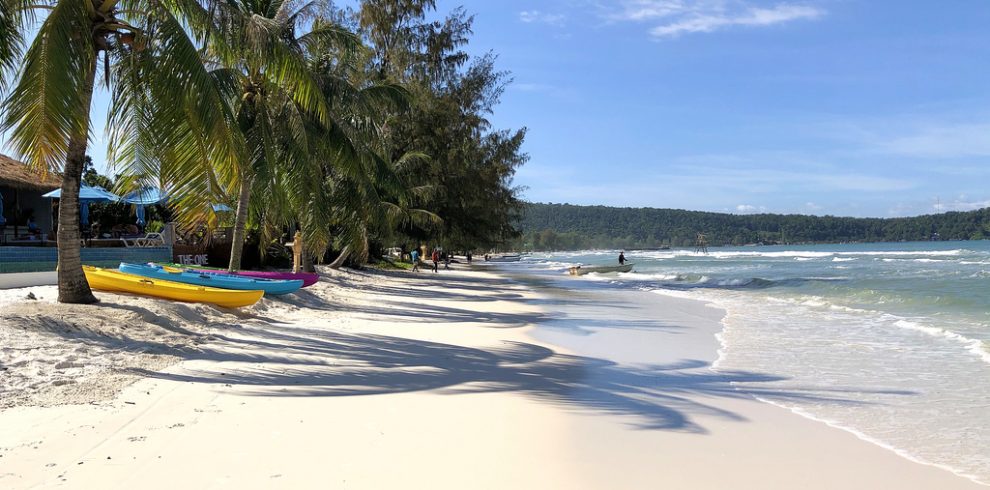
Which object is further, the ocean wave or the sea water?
the ocean wave

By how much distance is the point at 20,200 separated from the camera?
2000cm

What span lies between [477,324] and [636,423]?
7.42 meters

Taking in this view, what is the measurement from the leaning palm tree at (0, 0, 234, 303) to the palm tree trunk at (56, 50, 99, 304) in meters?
0.01

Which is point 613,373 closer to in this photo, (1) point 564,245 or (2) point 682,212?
(1) point 564,245

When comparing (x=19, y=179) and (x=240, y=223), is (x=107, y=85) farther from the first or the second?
(x=19, y=179)

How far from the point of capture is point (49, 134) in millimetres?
6355

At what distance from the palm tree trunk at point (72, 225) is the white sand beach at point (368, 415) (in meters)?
0.36

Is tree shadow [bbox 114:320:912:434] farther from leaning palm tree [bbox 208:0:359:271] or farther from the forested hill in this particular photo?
the forested hill

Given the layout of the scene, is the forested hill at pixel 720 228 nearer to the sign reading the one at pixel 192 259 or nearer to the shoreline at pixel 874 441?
the sign reading the one at pixel 192 259

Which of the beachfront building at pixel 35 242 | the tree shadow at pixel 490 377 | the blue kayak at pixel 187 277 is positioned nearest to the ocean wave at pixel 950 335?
the tree shadow at pixel 490 377

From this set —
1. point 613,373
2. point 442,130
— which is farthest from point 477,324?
point 442,130

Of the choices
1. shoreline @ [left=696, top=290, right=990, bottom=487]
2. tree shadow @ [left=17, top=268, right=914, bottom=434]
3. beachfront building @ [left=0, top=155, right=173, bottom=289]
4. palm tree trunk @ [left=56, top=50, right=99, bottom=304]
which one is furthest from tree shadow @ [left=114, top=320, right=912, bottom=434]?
beachfront building @ [left=0, top=155, right=173, bottom=289]

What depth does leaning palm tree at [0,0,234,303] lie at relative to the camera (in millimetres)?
6465

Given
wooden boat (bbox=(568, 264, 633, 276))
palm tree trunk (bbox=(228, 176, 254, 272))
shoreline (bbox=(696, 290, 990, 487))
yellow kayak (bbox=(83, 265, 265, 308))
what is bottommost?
shoreline (bbox=(696, 290, 990, 487))
